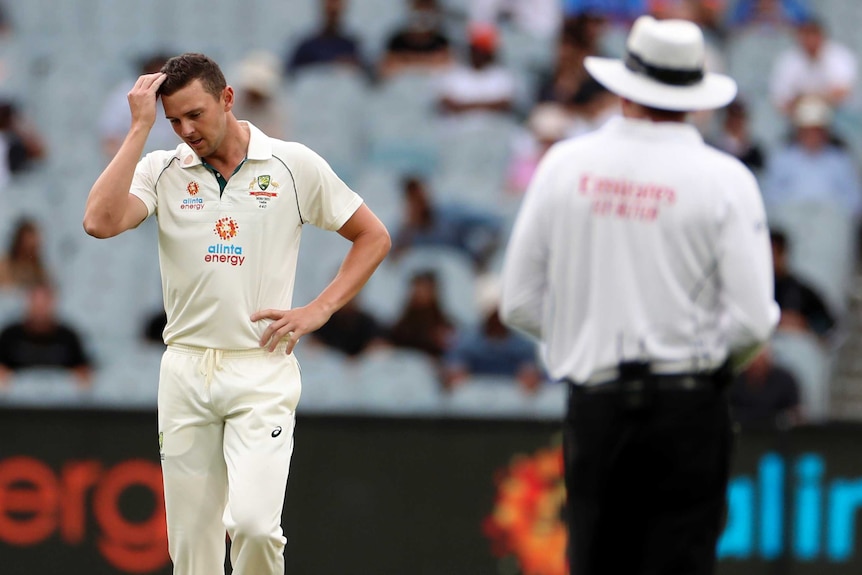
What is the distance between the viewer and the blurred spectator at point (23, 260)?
10305 mm

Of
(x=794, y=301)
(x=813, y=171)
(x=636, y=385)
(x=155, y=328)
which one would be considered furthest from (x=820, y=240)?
(x=636, y=385)

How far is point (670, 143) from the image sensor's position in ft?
13.7

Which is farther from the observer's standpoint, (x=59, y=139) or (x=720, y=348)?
(x=59, y=139)

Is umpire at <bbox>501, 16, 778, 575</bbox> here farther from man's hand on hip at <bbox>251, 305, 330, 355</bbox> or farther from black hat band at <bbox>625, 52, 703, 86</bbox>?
man's hand on hip at <bbox>251, 305, 330, 355</bbox>

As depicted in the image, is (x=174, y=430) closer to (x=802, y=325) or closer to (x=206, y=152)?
(x=206, y=152)

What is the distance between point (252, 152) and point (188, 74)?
0.41 m

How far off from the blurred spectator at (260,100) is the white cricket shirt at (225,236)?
5873mm

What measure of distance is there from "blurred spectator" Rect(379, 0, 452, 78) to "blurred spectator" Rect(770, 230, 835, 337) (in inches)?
140

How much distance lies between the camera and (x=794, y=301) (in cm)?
1023

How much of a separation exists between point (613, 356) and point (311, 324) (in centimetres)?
140

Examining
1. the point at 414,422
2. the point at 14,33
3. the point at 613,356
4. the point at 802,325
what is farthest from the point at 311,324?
the point at 14,33

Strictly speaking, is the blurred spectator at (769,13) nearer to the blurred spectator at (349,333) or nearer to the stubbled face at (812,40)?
the stubbled face at (812,40)

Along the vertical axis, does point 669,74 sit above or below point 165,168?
above

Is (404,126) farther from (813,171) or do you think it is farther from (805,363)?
(805,363)
